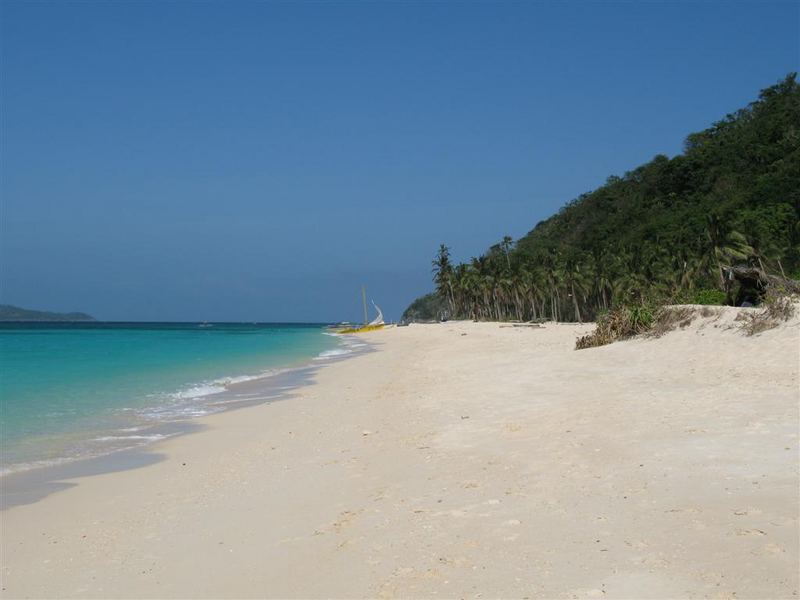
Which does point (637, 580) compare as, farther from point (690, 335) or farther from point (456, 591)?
point (690, 335)

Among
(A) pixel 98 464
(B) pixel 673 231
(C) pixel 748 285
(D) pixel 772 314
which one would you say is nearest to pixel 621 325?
(C) pixel 748 285

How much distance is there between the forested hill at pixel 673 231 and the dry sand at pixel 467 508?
37.0 meters

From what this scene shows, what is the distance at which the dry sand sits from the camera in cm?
483

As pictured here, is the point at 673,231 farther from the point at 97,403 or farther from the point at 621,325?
the point at 97,403

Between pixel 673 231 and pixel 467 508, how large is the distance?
7853 centimetres

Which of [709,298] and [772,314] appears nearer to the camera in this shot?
[772,314]

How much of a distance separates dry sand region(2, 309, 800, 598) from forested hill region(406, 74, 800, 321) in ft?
121

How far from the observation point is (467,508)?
21.0 feet

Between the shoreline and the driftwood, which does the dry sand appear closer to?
the shoreline

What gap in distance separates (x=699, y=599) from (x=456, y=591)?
1.67m

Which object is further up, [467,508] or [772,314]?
[772,314]

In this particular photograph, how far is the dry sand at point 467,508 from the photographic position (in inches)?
190

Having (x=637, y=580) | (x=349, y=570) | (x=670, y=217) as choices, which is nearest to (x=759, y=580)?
(x=637, y=580)

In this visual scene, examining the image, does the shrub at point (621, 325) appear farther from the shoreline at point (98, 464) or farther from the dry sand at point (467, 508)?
the shoreline at point (98, 464)
